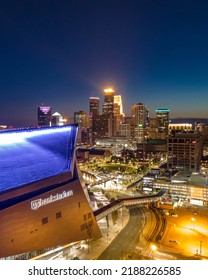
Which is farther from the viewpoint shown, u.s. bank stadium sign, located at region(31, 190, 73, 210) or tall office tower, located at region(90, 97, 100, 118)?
tall office tower, located at region(90, 97, 100, 118)

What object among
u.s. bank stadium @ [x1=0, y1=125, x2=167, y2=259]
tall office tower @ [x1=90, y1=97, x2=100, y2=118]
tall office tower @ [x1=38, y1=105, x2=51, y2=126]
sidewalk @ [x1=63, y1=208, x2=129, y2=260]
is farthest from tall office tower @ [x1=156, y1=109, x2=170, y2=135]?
u.s. bank stadium @ [x1=0, y1=125, x2=167, y2=259]

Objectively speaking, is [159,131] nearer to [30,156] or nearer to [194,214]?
[194,214]

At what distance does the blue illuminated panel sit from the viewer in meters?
12.3

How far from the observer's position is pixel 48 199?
12.8 meters

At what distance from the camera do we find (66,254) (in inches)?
553

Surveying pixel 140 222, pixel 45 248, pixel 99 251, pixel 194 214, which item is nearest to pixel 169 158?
pixel 194 214

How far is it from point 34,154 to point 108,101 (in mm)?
97331

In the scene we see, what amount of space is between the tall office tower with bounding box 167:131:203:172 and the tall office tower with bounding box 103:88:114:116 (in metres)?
68.1

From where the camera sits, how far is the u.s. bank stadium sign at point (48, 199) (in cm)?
1219

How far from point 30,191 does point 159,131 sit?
9083 cm

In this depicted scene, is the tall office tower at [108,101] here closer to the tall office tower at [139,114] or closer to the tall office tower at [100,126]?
A: the tall office tower at [139,114]

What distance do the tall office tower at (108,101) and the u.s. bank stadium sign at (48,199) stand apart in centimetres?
9456

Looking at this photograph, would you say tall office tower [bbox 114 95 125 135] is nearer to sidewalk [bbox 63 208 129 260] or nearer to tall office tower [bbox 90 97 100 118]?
tall office tower [bbox 90 97 100 118]

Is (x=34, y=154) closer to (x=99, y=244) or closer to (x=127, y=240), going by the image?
(x=99, y=244)
